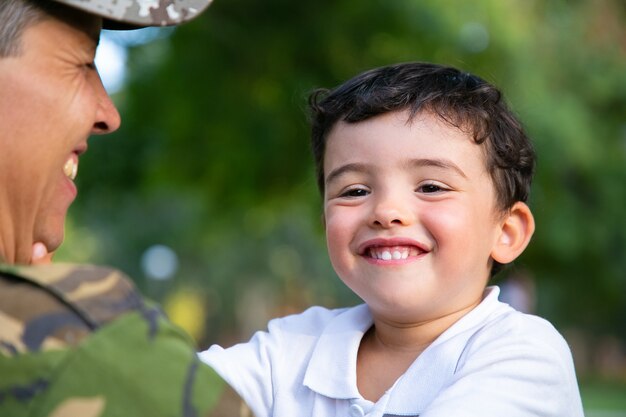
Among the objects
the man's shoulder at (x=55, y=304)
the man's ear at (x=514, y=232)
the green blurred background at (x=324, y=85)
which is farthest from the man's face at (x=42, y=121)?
the green blurred background at (x=324, y=85)

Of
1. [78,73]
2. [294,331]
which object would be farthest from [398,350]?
[78,73]

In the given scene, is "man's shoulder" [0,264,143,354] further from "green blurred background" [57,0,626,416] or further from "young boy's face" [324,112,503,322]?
"green blurred background" [57,0,626,416]

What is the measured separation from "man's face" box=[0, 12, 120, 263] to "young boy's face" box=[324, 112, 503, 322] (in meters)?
0.90

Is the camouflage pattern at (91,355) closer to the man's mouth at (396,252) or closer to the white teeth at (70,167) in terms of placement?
the white teeth at (70,167)

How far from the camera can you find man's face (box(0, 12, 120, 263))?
174 cm

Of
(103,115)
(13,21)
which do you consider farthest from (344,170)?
(13,21)

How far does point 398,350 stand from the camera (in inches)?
106

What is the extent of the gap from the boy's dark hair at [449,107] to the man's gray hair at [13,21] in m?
1.20

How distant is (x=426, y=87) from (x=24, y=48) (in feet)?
4.46

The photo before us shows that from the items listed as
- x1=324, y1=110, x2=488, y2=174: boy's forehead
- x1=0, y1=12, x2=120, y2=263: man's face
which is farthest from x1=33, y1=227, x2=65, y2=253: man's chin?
x1=324, y1=110, x2=488, y2=174: boy's forehead

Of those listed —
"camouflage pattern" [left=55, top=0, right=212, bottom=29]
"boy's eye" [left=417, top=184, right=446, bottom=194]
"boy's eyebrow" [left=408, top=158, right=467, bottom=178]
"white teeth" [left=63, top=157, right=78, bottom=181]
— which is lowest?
"boy's eye" [left=417, top=184, right=446, bottom=194]

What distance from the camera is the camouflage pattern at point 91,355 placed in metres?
1.40

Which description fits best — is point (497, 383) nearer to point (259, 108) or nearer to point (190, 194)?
point (259, 108)

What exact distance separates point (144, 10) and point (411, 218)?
1.01 meters
